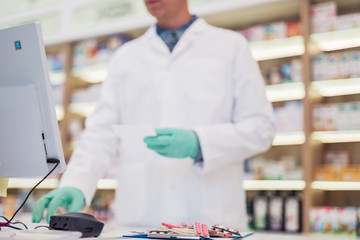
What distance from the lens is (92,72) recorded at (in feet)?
14.3

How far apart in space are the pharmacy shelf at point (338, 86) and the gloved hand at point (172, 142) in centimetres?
196

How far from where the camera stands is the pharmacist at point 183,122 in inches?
67.2

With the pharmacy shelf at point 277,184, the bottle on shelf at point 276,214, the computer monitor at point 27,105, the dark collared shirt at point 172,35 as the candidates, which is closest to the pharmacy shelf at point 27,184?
the pharmacy shelf at point 277,184

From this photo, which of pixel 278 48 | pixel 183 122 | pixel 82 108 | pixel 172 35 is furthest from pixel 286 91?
pixel 82 108

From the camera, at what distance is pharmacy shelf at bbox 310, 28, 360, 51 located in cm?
315

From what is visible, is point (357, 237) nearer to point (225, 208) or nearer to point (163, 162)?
point (225, 208)

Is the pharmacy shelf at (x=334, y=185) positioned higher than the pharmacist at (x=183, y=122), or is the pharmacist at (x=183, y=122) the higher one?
the pharmacist at (x=183, y=122)

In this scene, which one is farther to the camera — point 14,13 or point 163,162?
point 14,13

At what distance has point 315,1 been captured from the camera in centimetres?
340

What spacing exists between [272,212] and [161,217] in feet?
5.95

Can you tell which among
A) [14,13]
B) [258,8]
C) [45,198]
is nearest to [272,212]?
[258,8]

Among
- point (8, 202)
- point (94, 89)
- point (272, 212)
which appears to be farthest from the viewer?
point (8, 202)

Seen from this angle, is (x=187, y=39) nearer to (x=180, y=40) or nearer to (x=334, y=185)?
(x=180, y=40)

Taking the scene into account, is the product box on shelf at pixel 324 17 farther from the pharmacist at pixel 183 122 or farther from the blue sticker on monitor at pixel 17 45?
the blue sticker on monitor at pixel 17 45
